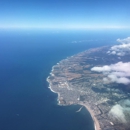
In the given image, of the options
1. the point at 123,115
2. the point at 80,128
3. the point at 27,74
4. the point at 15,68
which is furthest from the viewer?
the point at 15,68

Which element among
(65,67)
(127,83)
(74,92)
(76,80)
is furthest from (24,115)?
(65,67)

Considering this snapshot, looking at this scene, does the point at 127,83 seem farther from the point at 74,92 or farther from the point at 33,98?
the point at 33,98

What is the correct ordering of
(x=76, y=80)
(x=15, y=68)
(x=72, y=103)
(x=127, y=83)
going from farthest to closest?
(x=15, y=68) < (x=76, y=80) < (x=127, y=83) < (x=72, y=103)

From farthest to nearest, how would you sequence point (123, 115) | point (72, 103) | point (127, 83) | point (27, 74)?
point (27, 74) < point (127, 83) < point (72, 103) < point (123, 115)

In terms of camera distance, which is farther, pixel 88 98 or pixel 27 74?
pixel 27 74

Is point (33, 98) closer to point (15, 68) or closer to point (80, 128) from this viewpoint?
point (80, 128)

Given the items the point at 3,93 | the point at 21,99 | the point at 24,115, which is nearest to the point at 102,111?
the point at 24,115
